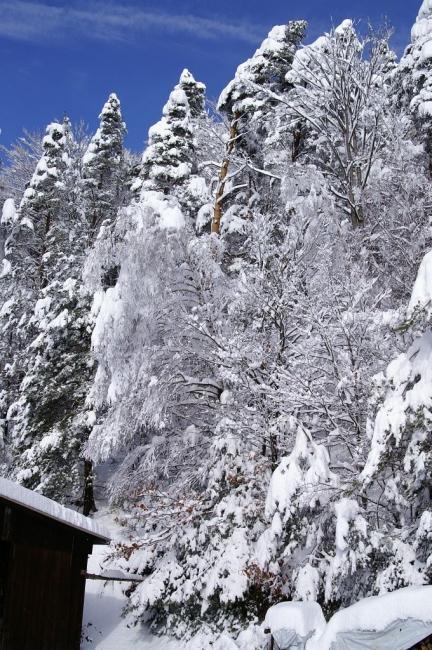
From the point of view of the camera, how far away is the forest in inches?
362

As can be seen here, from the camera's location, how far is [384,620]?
609 centimetres

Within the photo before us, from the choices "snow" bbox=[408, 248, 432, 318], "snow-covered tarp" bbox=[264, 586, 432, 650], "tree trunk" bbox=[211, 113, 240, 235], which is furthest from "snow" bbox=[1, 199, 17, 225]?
"snow-covered tarp" bbox=[264, 586, 432, 650]

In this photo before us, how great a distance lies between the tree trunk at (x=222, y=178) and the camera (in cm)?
1843

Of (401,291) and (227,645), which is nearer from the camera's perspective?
(227,645)

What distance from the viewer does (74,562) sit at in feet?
41.0

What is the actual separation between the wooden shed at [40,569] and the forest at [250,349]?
5.84 ft

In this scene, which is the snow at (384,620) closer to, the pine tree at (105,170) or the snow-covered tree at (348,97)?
the snow-covered tree at (348,97)

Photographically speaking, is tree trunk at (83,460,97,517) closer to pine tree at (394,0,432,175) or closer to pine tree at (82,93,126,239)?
pine tree at (82,93,126,239)

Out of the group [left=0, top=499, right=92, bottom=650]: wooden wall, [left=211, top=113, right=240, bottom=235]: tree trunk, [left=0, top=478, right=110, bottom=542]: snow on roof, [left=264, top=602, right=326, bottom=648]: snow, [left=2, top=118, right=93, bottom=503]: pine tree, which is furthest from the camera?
[left=211, top=113, right=240, bottom=235]: tree trunk

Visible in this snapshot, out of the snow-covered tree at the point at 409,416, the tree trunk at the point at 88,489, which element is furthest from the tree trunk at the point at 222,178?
the snow-covered tree at the point at 409,416

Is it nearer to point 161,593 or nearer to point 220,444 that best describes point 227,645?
point 161,593

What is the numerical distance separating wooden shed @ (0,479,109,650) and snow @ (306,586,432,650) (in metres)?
5.63

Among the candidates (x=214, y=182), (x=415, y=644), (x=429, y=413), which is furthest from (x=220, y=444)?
(x=214, y=182)

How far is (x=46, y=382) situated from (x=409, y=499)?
47.8 ft
